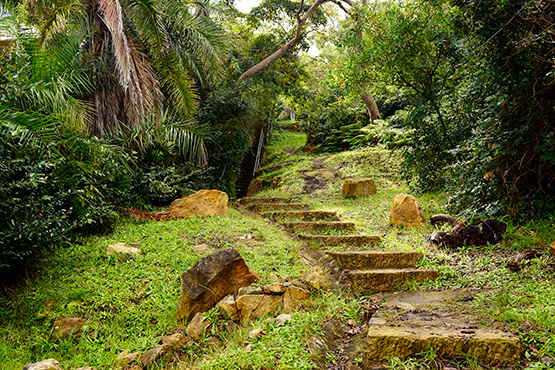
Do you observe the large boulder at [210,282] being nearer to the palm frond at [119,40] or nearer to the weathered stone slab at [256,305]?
the weathered stone slab at [256,305]

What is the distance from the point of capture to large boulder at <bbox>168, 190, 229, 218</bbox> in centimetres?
674

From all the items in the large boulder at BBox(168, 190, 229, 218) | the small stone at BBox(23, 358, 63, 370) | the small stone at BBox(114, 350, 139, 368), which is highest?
the large boulder at BBox(168, 190, 229, 218)

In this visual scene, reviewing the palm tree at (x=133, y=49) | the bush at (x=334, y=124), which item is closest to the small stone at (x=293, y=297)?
the palm tree at (x=133, y=49)

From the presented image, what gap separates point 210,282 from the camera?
3434 millimetres

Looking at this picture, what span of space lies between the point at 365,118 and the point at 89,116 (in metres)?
10.9

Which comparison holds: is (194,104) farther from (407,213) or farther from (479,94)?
(479,94)

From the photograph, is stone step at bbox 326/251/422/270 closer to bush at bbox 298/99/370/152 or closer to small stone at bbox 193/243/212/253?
small stone at bbox 193/243/212/253

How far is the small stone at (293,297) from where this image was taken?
335cm

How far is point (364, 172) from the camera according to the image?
Answer: 10.4 meters

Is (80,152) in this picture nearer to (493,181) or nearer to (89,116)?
(89,116)

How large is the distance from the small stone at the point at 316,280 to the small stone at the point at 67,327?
7.40 ft

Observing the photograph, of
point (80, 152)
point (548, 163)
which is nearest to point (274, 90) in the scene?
point (80, 152)

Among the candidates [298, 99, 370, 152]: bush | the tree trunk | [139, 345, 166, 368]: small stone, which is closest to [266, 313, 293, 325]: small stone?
[139, 345, 166, 368]: small stone

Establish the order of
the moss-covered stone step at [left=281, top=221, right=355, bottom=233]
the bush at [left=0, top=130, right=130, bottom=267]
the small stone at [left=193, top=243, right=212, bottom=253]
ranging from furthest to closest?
1. the moss-covered stone step at [left=281, top=221, right=355, bottom=233]
2. the small stone at [left=193, top=243, right=212, bottom=253]
3. the bush at [left=0, top=130, right=130, bottom=267]
